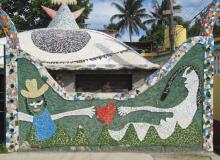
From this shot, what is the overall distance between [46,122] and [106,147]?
1.53 meters

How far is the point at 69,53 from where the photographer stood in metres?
13.5

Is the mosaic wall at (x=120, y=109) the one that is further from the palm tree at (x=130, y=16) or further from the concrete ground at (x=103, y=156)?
the palm tree at (x=130, y=16)

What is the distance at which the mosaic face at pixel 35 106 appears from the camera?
8.78 m

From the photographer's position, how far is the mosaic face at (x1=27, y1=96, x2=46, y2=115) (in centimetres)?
878

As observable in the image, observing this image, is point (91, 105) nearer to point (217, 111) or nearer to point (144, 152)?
point (144, 152)

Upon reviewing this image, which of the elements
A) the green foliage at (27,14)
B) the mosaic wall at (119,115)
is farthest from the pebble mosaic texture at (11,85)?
the green foliage at (27,14)

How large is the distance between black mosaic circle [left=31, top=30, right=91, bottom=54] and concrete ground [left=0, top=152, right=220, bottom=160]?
18.3ft

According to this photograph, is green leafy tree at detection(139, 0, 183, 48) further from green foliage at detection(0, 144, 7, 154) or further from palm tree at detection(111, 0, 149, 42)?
green foliage at detection(0, 144, 7, 154)

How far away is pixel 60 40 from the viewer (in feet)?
45.3

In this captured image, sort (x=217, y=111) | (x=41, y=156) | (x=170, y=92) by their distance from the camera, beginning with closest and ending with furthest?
(x=41, y=156)
(x=170, y=92)
(x=217, y=111)

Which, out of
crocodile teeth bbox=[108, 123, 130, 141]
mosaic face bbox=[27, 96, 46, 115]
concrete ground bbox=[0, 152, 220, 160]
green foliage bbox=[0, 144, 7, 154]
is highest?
mosaic face bbox=[27, 96, 46, 115]

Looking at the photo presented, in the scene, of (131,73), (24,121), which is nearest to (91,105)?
(24,121)

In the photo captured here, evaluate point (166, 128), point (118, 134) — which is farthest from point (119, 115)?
point (166, 128)

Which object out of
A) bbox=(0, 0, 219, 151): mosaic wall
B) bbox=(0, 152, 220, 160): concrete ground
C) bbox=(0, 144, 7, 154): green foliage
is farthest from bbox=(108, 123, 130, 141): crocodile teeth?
bbox=(0, 144, 7, 154): green foliage
